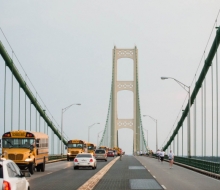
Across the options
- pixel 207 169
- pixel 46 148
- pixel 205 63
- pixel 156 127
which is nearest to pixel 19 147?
pixel 46 148

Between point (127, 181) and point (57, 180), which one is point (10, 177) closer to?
point (127, 181)

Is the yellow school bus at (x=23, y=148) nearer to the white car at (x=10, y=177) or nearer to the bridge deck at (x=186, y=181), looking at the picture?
the bridge deck at (x=186, y=181)

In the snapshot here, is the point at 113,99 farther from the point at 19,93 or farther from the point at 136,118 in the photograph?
the point at 19,93

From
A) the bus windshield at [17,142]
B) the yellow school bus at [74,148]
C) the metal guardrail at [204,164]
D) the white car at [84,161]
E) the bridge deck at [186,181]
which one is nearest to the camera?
the bridge deck at [186,181]

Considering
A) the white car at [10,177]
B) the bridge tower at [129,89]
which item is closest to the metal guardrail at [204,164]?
the white car at [10,177]

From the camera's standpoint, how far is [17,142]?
3653 centimetres

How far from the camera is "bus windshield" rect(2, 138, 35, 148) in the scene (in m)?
36.4

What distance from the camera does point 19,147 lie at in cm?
3638

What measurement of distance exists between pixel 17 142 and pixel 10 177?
78.7ft

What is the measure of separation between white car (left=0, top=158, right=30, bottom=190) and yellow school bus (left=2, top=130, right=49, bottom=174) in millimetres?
21457

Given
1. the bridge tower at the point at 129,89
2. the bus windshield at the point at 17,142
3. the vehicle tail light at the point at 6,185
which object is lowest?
the vehicle tail light at the point at 6,185

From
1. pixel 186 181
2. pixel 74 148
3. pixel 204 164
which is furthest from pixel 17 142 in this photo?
pixel 74 148

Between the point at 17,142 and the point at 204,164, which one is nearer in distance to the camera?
the point at 17,142

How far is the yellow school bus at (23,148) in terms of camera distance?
35438mm
